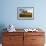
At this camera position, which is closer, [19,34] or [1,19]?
[19,34]

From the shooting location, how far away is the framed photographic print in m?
4.67

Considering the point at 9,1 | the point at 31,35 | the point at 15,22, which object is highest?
the point at 9,1

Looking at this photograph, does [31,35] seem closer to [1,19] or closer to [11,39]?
[11,39]

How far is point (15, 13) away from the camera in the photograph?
185 inches

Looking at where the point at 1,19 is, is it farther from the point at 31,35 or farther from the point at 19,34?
the point at 31,35

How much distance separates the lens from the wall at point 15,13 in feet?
15.3

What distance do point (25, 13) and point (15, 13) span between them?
0.35 meters

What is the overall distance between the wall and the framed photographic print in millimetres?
106

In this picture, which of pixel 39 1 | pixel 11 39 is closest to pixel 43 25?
pixel 39 1

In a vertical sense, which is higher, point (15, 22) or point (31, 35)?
point (15, 22)

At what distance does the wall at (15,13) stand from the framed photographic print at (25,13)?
0.35ft

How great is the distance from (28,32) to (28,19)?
684 mm

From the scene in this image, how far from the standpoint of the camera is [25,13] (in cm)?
468

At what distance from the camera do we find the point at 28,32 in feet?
13.7
